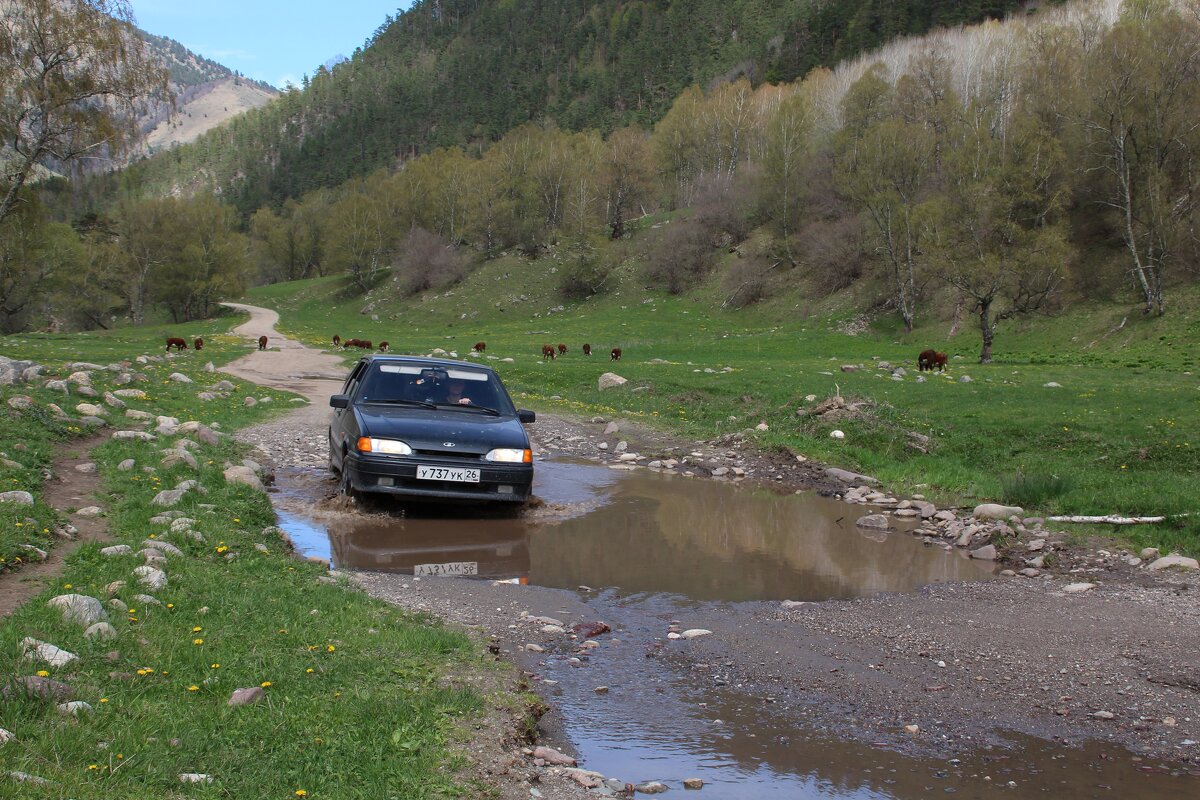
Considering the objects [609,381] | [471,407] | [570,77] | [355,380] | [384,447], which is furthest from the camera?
[570,77]

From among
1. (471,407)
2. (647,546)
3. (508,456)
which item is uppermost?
(471,407)

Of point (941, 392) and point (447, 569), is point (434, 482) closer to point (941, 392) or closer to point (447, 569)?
point (447, 569)

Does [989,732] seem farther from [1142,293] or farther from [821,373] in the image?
[1142,293]

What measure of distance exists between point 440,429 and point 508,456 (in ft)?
2.75

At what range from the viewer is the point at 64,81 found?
28.2 meters

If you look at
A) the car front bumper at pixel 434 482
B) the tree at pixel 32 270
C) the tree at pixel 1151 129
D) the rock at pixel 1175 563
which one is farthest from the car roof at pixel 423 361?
the tree at pixel 32 270

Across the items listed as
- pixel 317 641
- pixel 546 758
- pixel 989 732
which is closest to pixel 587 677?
pixel 546 758

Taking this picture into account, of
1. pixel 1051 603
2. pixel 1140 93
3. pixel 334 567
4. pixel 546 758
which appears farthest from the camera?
pixel 1140 93

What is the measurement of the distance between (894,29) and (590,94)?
6506 cm

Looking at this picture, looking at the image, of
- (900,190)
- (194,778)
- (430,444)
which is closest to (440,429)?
(430,444)

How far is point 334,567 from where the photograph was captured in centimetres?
827

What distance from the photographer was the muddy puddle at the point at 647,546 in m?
8.24

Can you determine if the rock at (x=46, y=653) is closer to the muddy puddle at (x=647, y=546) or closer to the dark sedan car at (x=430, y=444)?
the muddy puddle at (x=647, y=546)

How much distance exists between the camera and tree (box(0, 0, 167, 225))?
27.3 meters
